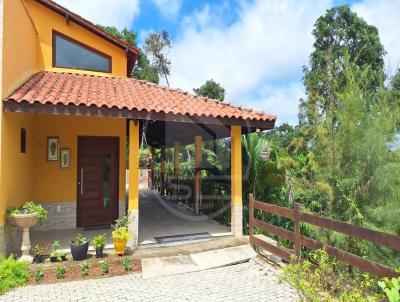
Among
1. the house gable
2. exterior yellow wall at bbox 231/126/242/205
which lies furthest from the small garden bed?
the house gable

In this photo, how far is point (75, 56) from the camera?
10406 mm

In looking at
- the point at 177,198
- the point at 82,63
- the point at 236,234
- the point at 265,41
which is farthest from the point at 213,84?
the point at 236,234

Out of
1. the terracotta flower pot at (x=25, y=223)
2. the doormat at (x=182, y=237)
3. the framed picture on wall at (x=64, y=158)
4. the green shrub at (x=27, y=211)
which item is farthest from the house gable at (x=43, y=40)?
the doormat at (x=182, y=237)

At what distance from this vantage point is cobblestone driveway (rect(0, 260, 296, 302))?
16.9 feet

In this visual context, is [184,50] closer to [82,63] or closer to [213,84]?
[213,84]

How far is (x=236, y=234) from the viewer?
336 inches

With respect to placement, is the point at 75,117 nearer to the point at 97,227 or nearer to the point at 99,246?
the point at 97,227

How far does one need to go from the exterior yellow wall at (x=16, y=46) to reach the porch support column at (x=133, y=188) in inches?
110

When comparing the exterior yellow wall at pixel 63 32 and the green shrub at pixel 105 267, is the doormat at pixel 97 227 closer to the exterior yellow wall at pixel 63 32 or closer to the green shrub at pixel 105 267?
the green shrub at pixel 105 267

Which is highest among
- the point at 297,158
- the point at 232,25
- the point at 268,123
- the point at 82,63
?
the point at 232,25

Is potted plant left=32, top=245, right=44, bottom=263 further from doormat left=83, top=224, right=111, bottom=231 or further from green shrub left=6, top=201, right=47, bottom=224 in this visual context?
doormat left=83, top=224, right=111, bottom=231

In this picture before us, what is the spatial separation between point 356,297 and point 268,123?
581cm

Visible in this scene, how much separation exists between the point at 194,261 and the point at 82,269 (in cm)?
224

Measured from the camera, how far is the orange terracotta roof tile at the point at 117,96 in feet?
23.0
